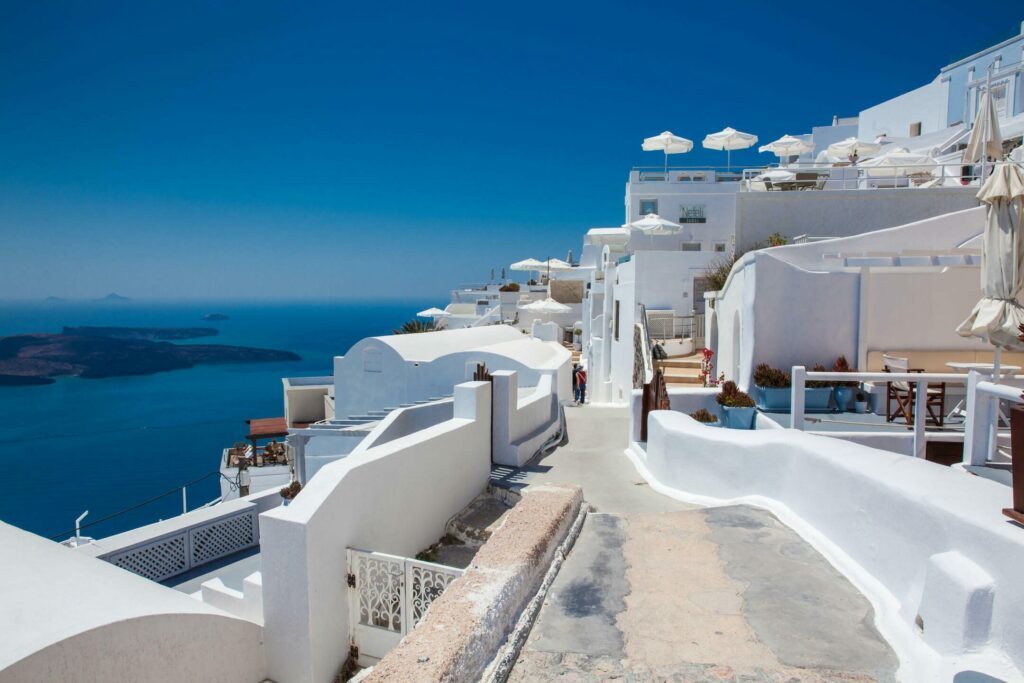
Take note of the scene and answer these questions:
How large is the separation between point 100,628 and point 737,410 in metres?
9.24

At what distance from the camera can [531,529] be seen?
5.19 m

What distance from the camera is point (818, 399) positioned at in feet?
36.6

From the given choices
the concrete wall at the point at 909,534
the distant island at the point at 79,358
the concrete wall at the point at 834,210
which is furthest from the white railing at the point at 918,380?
the distant island at the point at 79,358

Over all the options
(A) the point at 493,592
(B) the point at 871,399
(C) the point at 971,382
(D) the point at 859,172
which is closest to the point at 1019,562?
(A) the point at 493,592

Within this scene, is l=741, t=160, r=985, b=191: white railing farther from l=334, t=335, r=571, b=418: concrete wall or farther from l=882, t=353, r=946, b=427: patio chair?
l=882, t=353, r=946, b=427: patio chair

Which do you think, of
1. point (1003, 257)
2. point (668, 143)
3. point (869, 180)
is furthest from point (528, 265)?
point (1003, 257)

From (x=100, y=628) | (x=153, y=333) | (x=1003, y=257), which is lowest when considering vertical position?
(x=153, y=333)

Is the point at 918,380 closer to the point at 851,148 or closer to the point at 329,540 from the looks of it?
the point at 329,540

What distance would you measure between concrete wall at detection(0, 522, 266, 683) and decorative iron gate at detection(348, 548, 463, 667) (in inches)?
35.2

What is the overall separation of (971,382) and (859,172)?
19789mm

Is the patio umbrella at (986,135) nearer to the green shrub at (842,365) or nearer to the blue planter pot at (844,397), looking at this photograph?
the green shrub at (842,365)

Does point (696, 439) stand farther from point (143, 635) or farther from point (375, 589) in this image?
point (143, 635)

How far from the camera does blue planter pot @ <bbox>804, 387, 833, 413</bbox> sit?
11102mm

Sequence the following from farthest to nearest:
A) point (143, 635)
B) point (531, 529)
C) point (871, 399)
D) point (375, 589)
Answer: point (871, 399) < point (375, 589) < point (531, 529) < point (143, 635)
